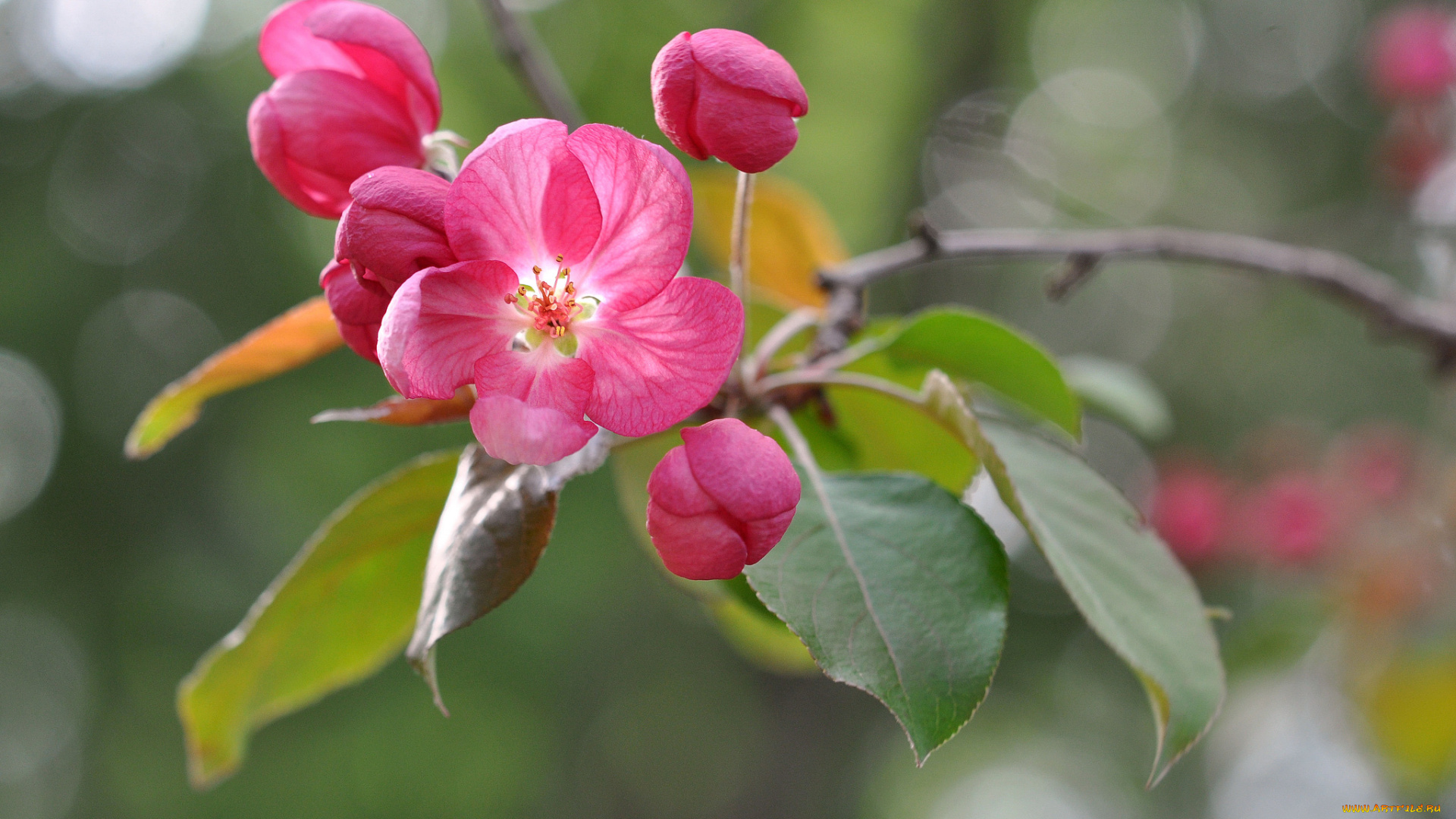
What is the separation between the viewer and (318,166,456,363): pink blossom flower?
0.54m

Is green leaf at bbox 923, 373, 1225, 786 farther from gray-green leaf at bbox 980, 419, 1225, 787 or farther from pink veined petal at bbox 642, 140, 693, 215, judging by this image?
pink veined petal at bbox 642, 140, 693, 215

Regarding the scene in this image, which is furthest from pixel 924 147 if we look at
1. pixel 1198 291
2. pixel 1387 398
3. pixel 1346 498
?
pixel 1387 398

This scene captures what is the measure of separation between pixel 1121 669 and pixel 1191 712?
5.44 m

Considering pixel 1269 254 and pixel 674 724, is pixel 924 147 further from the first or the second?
pixel 674 724

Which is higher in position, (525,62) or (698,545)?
(525,62)

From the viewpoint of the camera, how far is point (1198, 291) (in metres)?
5.93

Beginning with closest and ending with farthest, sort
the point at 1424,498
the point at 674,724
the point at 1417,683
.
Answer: the point at 1417,683 → the point at 1424,498 → the point at 674,724

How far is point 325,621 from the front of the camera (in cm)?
93

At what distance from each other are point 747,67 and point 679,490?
29cm

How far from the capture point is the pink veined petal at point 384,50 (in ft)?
2.21

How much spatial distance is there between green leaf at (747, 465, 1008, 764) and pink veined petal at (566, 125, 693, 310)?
0.21 meters

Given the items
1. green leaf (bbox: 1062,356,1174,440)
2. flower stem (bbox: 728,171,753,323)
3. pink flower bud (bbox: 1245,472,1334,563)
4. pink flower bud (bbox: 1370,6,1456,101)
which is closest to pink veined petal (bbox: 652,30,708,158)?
flower stem (bbox: 728,171,753,323)

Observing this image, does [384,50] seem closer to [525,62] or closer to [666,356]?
[666,356]

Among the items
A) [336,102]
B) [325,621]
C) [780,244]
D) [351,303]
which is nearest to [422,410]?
[351,303]
